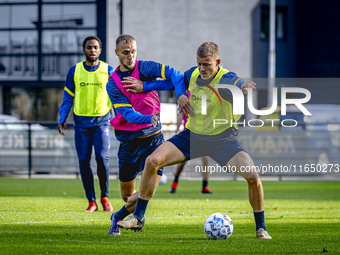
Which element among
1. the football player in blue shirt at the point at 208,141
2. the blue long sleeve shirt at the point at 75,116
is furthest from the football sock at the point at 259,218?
the blue long sleeve shirt at the point at 75,116

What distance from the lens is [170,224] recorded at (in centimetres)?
651

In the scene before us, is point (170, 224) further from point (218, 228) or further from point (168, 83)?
point (168, 83)

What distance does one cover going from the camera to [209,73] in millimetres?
5445

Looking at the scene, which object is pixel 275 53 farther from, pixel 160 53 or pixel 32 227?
pixel 32 227

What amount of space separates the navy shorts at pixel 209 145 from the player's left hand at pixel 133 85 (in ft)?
2.18

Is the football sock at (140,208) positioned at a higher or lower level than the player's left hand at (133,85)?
lower

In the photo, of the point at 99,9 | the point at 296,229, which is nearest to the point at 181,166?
the point at 296,229

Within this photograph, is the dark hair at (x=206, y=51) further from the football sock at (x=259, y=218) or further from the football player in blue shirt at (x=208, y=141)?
the football sock at (x=259, y=218)

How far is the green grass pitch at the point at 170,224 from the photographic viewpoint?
491 centimetres

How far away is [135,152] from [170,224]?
3.67ft

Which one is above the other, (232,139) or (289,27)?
(289,27)

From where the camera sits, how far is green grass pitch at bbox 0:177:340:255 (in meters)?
4.91

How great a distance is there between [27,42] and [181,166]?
16.6 metres

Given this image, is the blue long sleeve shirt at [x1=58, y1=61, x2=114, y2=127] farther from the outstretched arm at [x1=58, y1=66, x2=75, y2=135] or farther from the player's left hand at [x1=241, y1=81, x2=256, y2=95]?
the player's left hand at [x1=241, y1=81, x2=256, y2=95]
